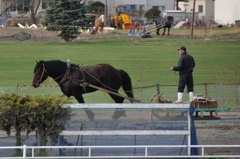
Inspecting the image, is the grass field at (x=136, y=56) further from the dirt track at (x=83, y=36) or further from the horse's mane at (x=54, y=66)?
the horse's mane at (x=54, y=66)

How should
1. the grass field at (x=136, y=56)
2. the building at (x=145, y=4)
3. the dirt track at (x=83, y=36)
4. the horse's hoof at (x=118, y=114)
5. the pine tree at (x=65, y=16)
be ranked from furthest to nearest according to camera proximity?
the building at (x=145, y=4), the dirt track at (x=83, y=36), the pine tree at (x=65, y=16), the grass field at (x=136, y=56), the horse's hoof at (x=118, y=114)

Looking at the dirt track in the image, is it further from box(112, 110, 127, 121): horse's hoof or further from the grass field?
box(112, 110, 127, 121): horse's hoof

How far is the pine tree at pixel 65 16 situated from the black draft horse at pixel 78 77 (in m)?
31.0

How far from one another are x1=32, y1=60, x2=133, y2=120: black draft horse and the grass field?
28.5 feet

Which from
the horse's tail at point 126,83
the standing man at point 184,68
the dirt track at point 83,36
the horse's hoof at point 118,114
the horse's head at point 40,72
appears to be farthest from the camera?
the dirt track at point 83,36

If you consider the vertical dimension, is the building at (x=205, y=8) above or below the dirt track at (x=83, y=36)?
above

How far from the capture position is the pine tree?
158ft

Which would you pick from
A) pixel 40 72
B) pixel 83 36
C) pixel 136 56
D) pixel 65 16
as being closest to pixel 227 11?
pixel 83 36

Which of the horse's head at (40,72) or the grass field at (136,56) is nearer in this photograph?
the horse's head at (40,72)

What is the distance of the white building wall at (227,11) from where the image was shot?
68.7 metres

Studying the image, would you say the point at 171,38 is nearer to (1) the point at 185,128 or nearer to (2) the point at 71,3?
(2) the point at 71,3

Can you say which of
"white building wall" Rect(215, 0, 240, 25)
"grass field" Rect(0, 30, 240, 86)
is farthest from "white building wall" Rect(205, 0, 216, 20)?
"grass field" Rect(0, 30, 240, 86)

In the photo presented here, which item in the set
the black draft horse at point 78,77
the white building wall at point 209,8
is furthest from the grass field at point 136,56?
the white building wall at point 209,8

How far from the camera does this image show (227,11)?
69938 mm
